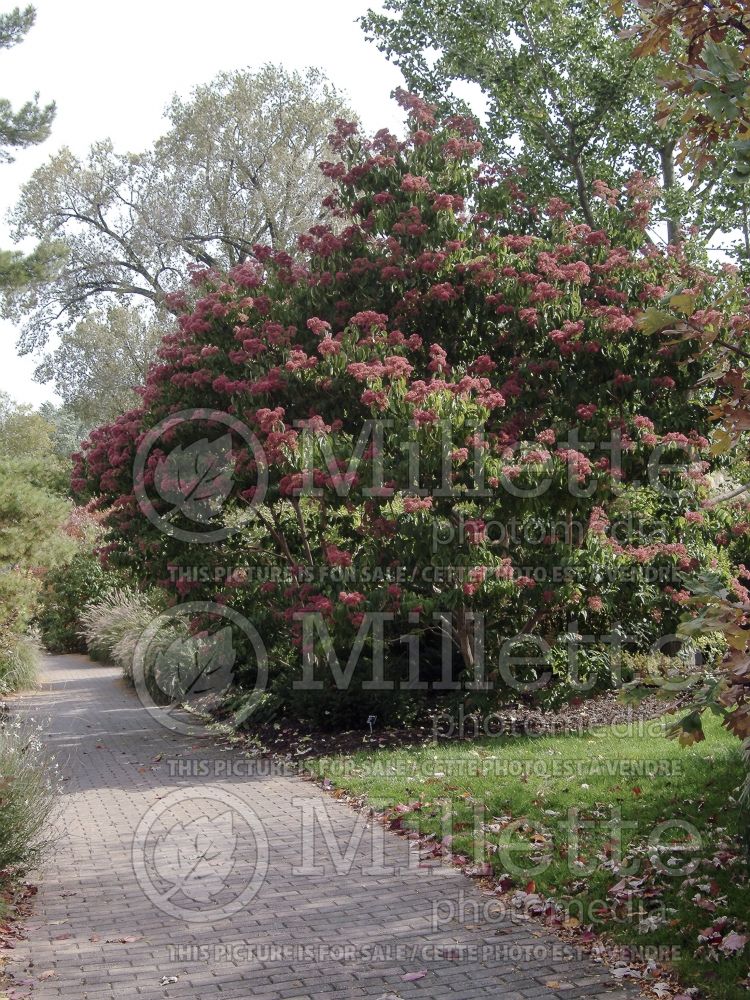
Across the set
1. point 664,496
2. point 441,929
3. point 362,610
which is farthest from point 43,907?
point 664,496

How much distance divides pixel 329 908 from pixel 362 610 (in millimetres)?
3695

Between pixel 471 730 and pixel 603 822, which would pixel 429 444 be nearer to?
pixel 471 730

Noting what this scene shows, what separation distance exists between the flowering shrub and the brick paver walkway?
2253 millimetres

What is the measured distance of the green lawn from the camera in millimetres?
5035

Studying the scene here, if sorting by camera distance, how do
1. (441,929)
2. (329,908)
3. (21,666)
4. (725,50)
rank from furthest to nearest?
1. (21,666)
2. (329,908)
3. (441,929)
4. (725,50)

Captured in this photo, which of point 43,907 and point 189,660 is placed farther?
point 189,660

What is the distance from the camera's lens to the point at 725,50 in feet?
12.5

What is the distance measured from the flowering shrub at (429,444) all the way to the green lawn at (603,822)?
1.39m

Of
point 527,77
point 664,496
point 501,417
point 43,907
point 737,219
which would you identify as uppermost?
point 527,77

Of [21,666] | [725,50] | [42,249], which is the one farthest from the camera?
[42,249]

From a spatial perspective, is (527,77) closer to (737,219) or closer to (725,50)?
(737,219)

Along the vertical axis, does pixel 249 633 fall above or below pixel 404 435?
below

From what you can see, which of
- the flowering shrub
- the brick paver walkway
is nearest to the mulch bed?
the flowering shrub

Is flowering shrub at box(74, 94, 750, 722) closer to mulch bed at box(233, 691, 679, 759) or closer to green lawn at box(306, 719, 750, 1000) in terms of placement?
mulch bed at box(233, 691, 679, 759)
